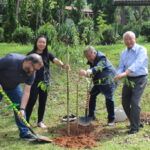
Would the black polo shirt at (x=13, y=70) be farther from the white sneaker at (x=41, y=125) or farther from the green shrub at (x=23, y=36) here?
the green shrub at (x=23, y=36)

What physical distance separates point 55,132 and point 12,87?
1512 millimetres

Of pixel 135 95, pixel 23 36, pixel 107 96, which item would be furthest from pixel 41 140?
pixel 23 36

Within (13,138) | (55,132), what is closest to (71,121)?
(55,132)

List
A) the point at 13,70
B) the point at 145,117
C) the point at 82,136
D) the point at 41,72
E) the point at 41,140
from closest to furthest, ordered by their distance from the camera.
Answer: the point at 13,70, the point at 41,140, the point at 82,136, the point at 41,72, the point at 145,117

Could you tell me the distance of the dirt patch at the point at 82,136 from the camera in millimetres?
7685

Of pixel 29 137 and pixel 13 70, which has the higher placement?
pixel 13 70

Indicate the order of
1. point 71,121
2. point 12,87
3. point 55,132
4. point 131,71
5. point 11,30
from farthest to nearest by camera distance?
point 11,30, point 71,121, point 55,132, point 131,71, point 12,87

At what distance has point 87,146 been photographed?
24.9ft

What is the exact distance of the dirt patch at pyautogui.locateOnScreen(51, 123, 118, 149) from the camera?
7685mm

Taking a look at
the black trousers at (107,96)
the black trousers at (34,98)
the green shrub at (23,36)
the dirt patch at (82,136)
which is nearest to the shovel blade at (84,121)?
the dirt patch at (82,136)

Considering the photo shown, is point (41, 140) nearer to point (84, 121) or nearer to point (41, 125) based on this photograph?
point (41, 125)

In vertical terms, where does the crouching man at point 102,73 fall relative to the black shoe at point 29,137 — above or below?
above

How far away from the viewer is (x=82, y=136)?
320 inches

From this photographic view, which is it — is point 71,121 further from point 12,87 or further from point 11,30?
point 11,30
